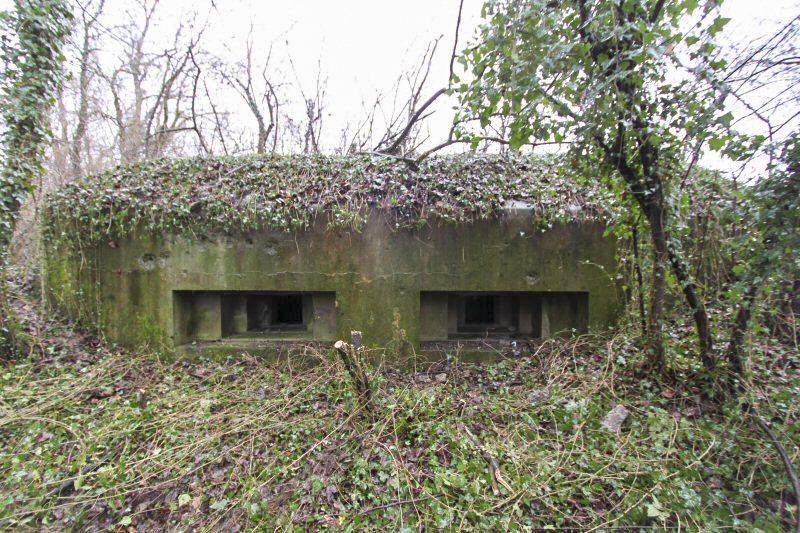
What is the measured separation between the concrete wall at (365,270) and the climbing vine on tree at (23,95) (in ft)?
2.43

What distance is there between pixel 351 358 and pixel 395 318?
3.97 feet

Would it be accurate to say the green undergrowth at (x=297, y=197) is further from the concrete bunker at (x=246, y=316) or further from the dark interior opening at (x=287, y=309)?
the dark interior opening at (x=287, y=309)

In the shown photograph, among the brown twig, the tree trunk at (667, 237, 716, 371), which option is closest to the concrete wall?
the tree trunk at (667, 237, 716, 371)

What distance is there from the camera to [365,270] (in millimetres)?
3941

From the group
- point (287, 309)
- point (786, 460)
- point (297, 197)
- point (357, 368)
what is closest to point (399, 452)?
point (357, 368)

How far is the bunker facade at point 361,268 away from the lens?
386 centimetres

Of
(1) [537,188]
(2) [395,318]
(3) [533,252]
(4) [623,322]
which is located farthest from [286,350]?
(4) [623,322]

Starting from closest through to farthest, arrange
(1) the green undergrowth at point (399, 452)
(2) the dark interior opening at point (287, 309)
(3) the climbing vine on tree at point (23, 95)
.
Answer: (1) the green undergrowth at point (399, 452)
(3) the climbing vine on tree at point (23, 95)
(2) the dark interior opening at point (287, 309)

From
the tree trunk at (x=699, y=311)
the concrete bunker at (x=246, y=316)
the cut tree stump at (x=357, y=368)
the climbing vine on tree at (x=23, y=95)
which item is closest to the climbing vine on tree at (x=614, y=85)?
the tree trunk at (x=699, y=311)

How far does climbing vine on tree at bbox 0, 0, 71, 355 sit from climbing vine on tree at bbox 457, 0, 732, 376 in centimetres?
447

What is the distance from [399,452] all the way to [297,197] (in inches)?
115

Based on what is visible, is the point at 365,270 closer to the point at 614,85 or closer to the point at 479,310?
the point at 479,310

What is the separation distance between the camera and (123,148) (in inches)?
382

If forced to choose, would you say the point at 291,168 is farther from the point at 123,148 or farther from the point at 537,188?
the point at 123,148
